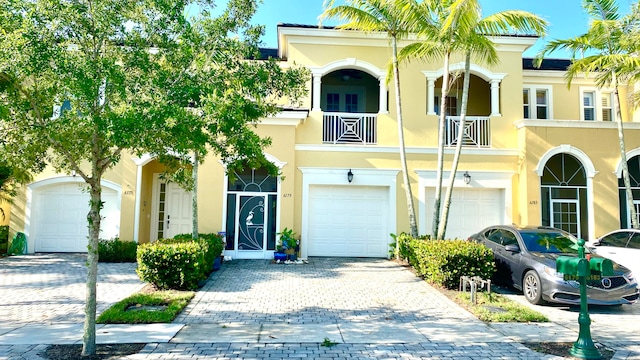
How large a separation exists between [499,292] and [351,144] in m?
6.61

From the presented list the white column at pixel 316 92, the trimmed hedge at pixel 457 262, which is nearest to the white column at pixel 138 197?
the white column at pixel 316 92

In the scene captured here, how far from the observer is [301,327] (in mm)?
6688

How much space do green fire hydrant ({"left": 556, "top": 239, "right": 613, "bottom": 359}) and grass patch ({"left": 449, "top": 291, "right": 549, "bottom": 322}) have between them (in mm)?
1476

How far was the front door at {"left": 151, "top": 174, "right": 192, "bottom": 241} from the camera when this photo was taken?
Answer: 15008mm

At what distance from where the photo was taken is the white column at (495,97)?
14594mm

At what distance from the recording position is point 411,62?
1454cm

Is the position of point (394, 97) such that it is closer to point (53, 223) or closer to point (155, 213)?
point (155, 213)

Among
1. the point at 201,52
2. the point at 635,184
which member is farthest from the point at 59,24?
the point at 635,184

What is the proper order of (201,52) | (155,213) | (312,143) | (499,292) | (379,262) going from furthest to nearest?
(155,213) → (312,143) → (379,262) → (499,292) → (201,52)

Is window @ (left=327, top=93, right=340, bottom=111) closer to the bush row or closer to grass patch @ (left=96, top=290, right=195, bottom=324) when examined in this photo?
the bush row

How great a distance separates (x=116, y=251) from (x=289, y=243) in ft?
16.7

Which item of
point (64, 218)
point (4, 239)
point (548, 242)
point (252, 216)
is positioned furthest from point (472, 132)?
point (4, 239)

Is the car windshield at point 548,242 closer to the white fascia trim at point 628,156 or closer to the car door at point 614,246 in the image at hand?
the car door at point 614,246

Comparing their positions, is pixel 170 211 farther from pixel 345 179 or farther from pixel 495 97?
pixel 495 97
